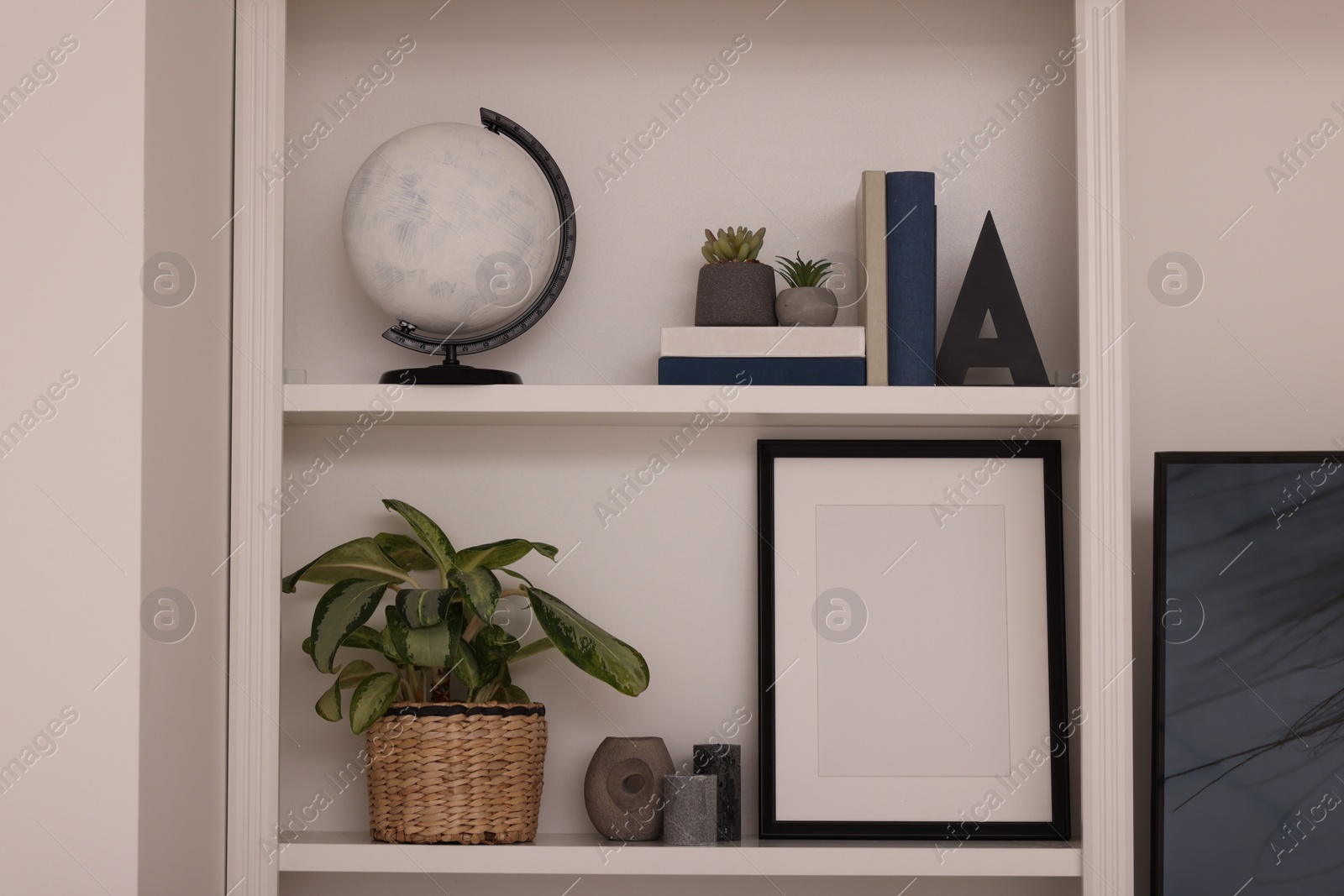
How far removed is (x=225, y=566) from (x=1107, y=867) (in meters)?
1.17

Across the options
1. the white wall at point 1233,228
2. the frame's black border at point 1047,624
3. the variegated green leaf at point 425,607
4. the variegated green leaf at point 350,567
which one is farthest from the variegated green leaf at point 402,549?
the white wall at point 1233,228

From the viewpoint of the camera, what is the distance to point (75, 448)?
1.10 metres

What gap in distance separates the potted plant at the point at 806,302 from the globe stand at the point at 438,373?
0.37 meters

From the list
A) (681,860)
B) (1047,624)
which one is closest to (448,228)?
(681,860)

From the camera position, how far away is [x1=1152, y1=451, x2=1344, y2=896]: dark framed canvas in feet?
4.34

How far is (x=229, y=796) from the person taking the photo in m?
1.31

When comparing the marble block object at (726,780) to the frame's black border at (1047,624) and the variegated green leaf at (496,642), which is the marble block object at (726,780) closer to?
the frame's black border at (1047,624)

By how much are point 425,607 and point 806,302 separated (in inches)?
24.5

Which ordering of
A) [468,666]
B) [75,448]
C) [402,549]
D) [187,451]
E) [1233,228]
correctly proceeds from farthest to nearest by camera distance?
1. [1233,228]
2. [402,549]
3. [468,666]
4. [187,451]
5. [75,448]

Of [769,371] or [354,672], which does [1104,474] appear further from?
[354,672]

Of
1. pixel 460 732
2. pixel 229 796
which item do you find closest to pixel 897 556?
pixel 460 732

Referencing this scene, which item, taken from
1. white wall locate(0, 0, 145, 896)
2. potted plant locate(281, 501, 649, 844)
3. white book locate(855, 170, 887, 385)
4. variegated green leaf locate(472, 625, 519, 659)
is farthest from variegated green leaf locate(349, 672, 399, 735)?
white book locate(855, 170, 887, 385)

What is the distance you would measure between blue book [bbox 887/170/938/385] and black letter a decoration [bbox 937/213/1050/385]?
40 mm

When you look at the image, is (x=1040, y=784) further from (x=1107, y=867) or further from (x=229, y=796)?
(x=229, y=796)
